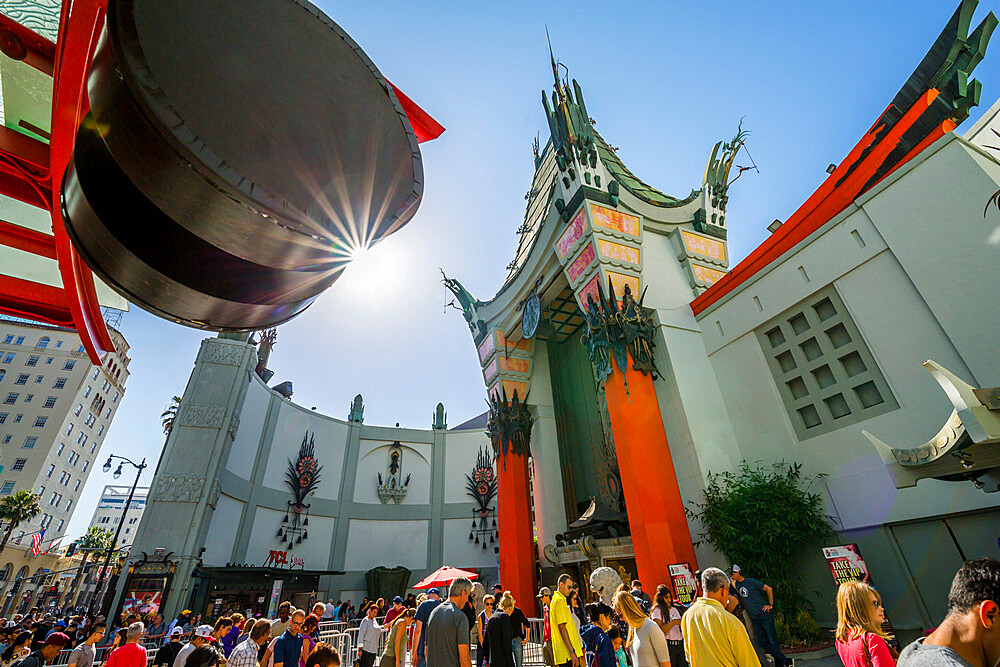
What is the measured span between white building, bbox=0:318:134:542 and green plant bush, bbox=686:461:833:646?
4909 cm

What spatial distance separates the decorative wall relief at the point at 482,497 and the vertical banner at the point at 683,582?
2123cm

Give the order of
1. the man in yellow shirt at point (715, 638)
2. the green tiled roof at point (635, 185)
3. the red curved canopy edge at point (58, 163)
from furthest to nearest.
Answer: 1. the green tiled roof at point (635, 185)
2. the man in yellow shirt at point (715, 638)
3. the red curved canopy edge at point (58, 163)

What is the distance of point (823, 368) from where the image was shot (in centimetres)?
1036

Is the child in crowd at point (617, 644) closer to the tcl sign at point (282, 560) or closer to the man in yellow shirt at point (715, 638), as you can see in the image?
the man in yellow shirt at point (715, 638)

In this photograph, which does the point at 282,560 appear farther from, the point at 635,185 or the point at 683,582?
the point at 635,185

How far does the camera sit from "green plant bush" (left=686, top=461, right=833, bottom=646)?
28.7ft

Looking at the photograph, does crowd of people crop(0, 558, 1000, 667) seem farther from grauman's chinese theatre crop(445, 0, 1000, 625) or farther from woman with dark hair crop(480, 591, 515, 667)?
grauman's chinese theatre crop(445, 0, 1000, 625)

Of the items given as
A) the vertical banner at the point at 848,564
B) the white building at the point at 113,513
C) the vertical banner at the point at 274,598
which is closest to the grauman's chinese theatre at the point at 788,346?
the vertical banner at the point at 848,564

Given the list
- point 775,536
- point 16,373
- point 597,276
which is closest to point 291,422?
point 597,276

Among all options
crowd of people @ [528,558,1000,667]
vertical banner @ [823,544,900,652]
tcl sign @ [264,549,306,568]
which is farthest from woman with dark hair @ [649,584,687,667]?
tcl sign @ [264,549,306,568]

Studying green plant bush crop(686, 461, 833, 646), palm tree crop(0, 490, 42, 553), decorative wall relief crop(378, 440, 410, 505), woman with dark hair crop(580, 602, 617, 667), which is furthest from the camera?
palm tree crop(0, 490, 42, 553)

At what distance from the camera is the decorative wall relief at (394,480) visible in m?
28.9

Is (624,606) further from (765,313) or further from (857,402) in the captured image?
(765,313)

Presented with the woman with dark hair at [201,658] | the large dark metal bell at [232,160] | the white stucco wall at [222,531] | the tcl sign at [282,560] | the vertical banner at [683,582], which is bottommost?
the woman with dark hair at [201,658]
